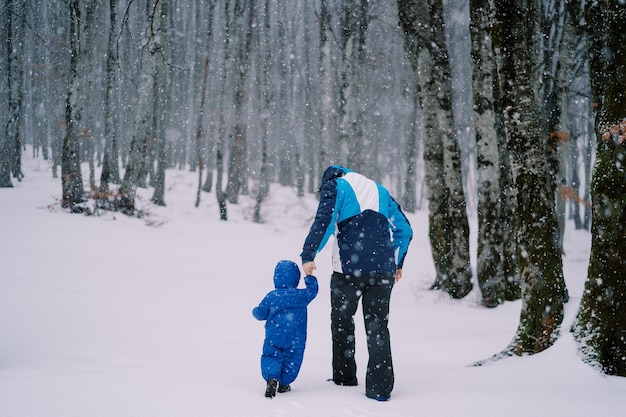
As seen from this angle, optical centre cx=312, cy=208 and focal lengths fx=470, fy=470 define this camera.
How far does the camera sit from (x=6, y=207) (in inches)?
496

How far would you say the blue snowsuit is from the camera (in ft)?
11.8

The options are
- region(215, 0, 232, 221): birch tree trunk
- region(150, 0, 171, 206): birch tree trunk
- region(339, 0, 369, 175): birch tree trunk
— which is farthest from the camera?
region(215, 0, 232, 221): birch tree trunk

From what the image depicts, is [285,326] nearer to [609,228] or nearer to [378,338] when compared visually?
[378,338]

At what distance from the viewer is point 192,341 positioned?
5547 mm

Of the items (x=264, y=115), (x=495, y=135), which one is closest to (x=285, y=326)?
(x=495, y=135)

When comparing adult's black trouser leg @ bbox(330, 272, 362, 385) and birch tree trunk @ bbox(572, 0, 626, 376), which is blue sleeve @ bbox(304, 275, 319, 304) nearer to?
adult's black trouser leg @ bbox(330, 272, 362, 385)

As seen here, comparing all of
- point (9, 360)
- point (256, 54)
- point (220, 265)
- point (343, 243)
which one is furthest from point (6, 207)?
point (256, 54)

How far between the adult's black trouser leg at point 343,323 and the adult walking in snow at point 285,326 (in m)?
0.21

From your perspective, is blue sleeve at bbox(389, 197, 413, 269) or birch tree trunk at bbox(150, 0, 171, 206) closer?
blue sleeve at bbox(389, 197, 413, 269)

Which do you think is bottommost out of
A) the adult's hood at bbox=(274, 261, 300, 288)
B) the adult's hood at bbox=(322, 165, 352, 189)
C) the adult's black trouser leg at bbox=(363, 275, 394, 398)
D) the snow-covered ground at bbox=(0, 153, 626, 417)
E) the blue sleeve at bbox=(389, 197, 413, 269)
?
the snow-covered ground at bbox=(0, 153, 626, 417)

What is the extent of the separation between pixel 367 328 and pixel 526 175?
88.9 inches

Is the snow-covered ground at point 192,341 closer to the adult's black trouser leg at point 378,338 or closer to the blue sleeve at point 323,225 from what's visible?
the adult's black trouser leg at point 378,338

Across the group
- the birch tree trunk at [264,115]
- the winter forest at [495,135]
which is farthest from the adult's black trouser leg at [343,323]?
the birch tree trunk at [264,115]

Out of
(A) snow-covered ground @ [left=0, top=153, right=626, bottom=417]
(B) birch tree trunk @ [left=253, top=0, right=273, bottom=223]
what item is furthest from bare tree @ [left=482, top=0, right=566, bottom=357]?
(B) birch tree trunk @ [left=253, top=0, right=273, bottom=223]
